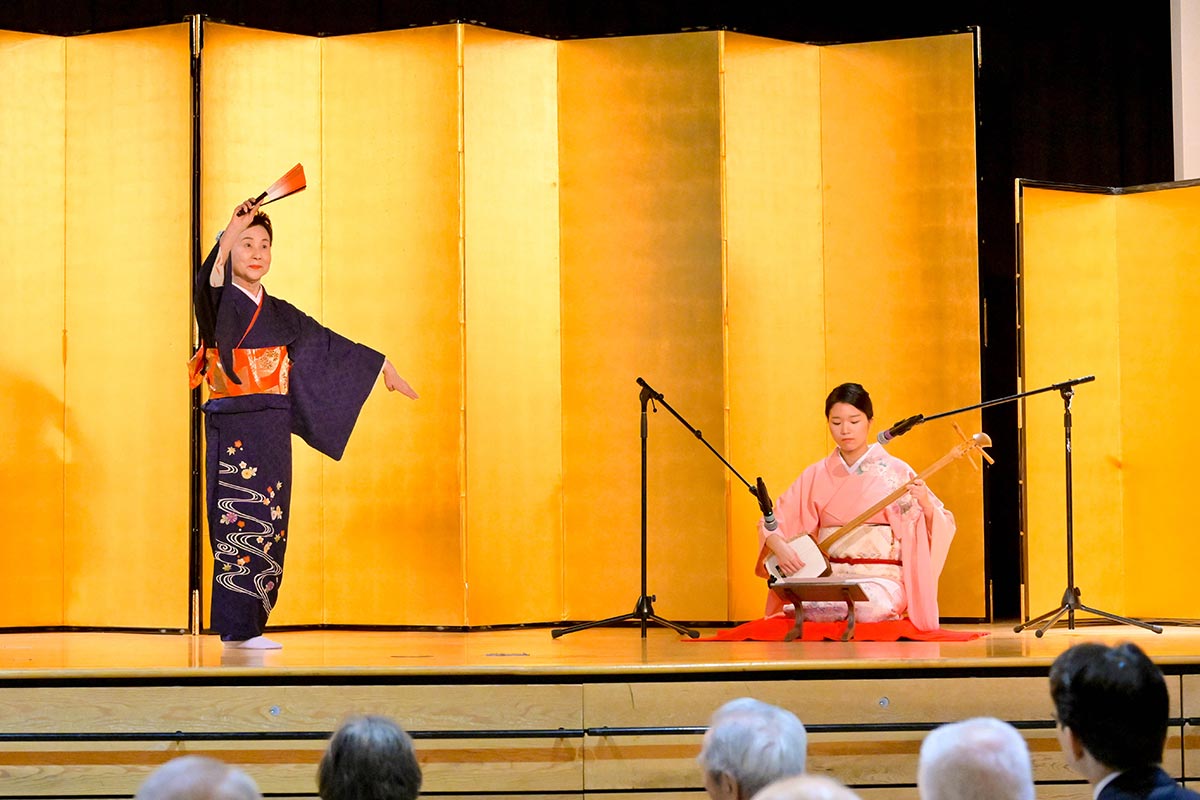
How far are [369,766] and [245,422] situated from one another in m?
3.19

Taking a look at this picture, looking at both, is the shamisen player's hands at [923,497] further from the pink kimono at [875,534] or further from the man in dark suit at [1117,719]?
the man in dark suit at [1117,719]

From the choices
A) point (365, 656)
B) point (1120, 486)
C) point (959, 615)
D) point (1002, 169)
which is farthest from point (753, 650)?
point (1002, 169)

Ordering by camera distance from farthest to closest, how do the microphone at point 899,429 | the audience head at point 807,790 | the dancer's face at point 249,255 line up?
1. the microphone at point 899,429
2. the dancer's face at point 249,255
3. the audience head at point 807,790

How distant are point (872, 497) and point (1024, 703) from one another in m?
1.48

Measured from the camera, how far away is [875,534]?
597cm

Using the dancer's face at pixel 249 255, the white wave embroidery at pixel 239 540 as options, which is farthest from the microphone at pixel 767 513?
the dancer's face at pixel 249 255

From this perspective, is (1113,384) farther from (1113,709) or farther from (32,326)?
(32,326)

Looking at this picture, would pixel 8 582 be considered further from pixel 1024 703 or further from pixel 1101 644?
A: pixel 1101 644

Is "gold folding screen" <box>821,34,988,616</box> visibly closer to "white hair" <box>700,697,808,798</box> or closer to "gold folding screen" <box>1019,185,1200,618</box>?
"gold folding screen" <box>1019,185,1200,618</box>

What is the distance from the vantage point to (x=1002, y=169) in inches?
288

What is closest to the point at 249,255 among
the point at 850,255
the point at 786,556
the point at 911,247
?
the point at 786,556

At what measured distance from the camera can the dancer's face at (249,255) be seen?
5.46 m

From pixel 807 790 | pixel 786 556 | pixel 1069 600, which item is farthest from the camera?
pixel 1069 600

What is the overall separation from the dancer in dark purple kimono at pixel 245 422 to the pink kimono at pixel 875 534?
6.34 ft
